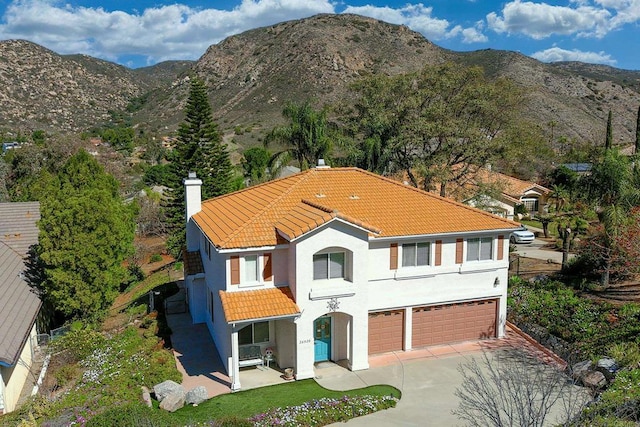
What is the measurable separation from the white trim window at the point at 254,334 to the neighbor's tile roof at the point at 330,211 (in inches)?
127

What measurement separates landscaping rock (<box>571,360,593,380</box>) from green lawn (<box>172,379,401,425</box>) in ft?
19.5

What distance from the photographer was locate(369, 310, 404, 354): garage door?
780 inches

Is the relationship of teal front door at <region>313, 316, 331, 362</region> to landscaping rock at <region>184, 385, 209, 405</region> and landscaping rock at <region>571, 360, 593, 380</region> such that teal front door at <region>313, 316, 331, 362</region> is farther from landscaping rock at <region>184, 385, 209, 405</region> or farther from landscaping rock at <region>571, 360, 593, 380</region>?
landscaping rock at <region>571, 360, 593, 380</region>

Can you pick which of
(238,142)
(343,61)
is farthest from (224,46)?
(238,142)

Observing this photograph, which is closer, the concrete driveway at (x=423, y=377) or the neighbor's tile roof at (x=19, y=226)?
the concrete driveway at (x=423, y=377)

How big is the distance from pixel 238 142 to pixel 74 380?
6105 cm

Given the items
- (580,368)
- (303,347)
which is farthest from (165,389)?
(580,368)

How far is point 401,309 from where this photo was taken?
19969 millimetres

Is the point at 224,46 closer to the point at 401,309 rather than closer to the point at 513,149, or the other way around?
the point at 513,149

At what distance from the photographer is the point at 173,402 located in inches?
632

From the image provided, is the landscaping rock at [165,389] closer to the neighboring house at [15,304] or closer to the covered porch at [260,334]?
the covered porch at [260,334]

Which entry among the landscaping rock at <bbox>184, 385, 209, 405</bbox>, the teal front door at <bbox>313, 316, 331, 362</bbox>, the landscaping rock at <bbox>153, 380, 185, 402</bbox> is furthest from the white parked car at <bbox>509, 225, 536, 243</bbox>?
the landscaping rock at <bbox>153, 380, 185, 402</bbox>

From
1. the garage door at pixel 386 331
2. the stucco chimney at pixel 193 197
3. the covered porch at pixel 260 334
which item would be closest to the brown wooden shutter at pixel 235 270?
the covered porch at pixel 260 334

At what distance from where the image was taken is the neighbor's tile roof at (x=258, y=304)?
55.6 feet
